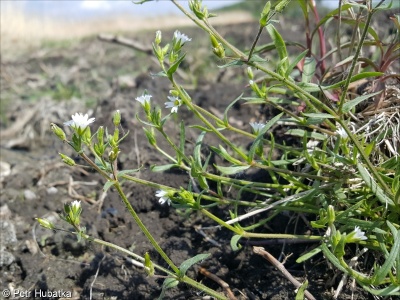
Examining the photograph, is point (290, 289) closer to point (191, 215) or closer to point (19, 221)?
point (191, 215)

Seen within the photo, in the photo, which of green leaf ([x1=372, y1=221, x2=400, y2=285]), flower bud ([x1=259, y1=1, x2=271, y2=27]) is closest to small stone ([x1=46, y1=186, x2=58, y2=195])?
flower bud ([x1=259, y1=1, x2=271, y2=27])

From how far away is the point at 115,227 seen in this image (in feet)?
7.97

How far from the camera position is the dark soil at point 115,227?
1982mm

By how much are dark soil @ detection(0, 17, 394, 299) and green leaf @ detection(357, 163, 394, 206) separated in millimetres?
353

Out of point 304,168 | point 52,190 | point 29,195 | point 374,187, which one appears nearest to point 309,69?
point 304,168

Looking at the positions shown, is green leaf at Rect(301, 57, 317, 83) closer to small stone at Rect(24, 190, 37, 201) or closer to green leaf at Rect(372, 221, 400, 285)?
green leaf at Rect(372, 221, 400, 285)

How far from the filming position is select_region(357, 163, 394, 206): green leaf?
1.62 metres

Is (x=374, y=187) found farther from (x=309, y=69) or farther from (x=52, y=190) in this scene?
(x=52, y=190)

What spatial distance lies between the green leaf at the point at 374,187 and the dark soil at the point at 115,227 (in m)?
0.35

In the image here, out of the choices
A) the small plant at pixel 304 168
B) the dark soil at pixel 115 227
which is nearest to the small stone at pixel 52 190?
the dark soil at pixel 115 227

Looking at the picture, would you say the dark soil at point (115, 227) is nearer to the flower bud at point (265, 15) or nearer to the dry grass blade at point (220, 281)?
the dry grass blade at point (220, 281)

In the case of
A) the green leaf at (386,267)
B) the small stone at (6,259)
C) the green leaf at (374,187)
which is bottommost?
the small stone at (6,259)

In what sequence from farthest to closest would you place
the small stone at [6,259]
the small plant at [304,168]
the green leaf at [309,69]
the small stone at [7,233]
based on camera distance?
1. the small stone at [7,233]
2. the small stone at [6,259]
3. the green leaf at [309,69]
4. the small plant at [304,168]

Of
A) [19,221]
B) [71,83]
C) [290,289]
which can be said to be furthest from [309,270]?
[71,83]
